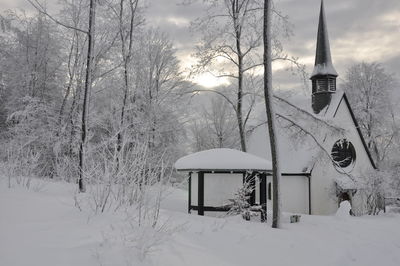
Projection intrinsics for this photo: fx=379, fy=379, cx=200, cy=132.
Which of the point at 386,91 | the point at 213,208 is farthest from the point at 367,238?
the point at 386,91

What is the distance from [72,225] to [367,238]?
953 cm

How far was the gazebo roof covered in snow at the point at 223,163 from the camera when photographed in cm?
1357

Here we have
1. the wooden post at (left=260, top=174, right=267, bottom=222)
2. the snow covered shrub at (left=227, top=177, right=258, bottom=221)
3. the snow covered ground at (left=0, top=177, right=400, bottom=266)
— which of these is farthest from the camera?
the wooden post at (left=260, top=174, right=267, bottom=222)

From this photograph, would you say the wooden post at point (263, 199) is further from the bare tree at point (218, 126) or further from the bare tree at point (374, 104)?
the bare tree at point (218, 126)

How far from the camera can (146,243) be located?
5035 mm

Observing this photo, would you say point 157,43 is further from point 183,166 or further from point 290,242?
point 290,242

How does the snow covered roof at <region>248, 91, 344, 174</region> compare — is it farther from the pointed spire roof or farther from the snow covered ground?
the snow covered ground

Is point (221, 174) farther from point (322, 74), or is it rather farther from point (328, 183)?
point (322, 74)

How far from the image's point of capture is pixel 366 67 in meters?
33.4

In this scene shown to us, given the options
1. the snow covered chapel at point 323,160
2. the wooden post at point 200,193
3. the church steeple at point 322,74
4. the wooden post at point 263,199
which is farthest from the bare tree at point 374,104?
the wooden post at point 200,193

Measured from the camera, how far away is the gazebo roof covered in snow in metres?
13.6

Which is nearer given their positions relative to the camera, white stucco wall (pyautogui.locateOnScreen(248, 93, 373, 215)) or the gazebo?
the gazebo

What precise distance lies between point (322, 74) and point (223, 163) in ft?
51.1

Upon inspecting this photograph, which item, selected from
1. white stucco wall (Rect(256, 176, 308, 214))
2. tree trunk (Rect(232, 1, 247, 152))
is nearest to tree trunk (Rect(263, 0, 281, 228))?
tree trunk (Rect(232, 1, 247, 152))
